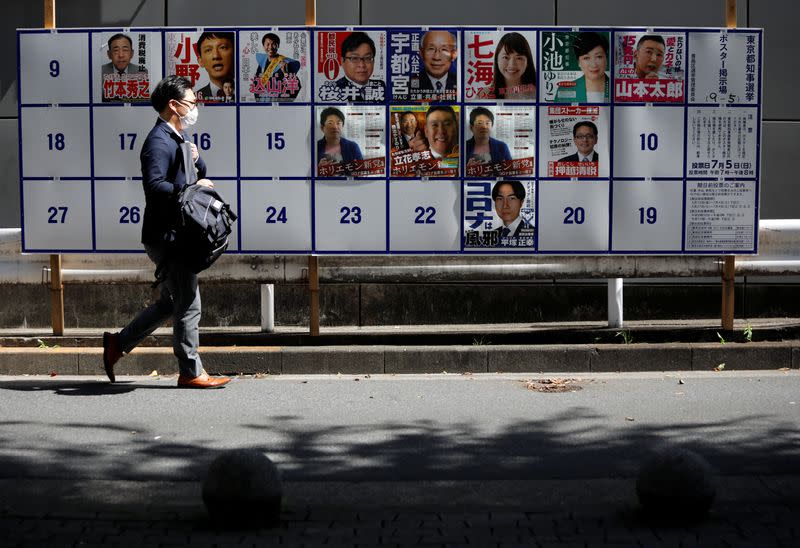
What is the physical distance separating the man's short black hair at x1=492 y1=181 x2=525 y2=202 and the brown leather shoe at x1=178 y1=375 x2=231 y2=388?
258 centimetres

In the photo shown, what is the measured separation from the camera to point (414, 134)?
27.0ft

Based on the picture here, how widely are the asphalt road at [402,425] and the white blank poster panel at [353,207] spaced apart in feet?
3.86

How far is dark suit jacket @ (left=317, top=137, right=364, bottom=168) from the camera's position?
8234mm

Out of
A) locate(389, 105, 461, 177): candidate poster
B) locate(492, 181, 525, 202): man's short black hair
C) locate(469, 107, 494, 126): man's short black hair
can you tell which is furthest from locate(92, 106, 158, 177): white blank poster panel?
locate(492, 181, 525, 202): man's short black hair

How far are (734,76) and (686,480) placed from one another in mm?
4838

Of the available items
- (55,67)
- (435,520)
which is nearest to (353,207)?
(55,67)

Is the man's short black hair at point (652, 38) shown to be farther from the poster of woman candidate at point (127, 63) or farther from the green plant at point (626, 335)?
the poster of woman candidate at point (127, 63)

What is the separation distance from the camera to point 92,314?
10.8 m

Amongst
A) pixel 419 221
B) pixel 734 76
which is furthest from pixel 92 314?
pixel 734 76

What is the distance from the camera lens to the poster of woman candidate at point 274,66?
8.16 metres

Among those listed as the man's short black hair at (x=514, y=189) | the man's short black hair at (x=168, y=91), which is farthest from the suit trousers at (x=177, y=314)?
the man's short black hair at (x=514, y=189)

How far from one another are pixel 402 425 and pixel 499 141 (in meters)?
2.85

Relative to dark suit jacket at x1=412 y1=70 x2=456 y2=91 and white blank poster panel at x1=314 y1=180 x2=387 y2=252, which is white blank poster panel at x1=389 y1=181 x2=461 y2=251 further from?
dark suit jacket at x1=412 y1=70 x2=456 y2=91

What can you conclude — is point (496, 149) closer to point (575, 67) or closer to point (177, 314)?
point (575, 67)
